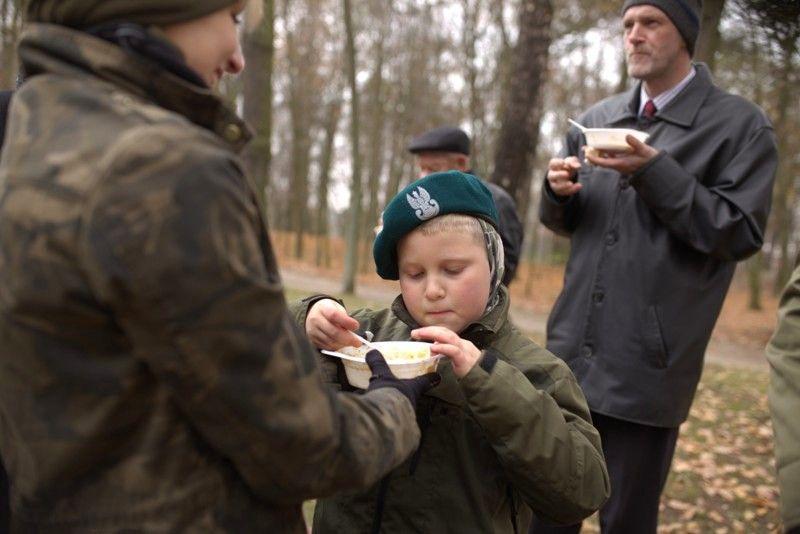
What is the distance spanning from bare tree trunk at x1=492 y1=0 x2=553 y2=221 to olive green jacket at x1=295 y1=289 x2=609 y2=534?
13.9 ft

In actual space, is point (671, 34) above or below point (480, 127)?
above

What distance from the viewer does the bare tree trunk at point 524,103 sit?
6298 mm

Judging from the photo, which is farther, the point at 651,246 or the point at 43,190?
the point at 651,246

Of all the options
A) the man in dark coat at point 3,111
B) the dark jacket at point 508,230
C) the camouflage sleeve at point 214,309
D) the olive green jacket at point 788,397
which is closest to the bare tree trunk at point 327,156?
the dark jacket at point 508,230

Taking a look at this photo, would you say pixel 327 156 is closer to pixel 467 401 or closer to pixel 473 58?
pixel 473 58

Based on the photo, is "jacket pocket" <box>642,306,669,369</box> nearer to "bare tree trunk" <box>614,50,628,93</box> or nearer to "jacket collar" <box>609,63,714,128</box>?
"jacket collar" <box>609,63,714,128</box>

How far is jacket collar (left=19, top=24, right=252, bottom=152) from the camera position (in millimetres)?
1184

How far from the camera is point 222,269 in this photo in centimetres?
109

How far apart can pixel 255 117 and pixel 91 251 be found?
7468 millimetres

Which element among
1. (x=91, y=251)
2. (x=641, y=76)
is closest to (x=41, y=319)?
(x=91, y=251)

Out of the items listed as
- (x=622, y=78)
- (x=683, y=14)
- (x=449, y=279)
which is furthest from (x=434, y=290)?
(x=622, y=78)

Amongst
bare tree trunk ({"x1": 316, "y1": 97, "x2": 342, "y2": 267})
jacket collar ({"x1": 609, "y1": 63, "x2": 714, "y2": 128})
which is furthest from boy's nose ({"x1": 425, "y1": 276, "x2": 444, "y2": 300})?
bare tree trunk ({"x1": 316, "y1": 97, "x2": 342, "y2": 267})

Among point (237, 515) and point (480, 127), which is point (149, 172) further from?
point (480, 127)

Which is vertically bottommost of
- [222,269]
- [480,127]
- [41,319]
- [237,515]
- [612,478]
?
[480,127]
